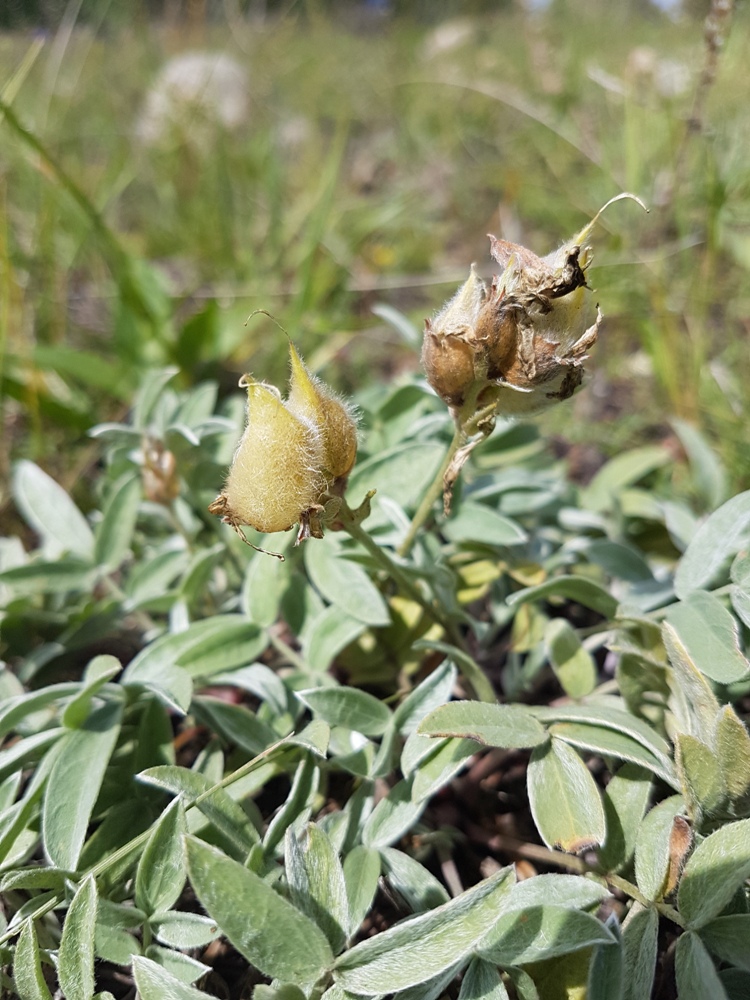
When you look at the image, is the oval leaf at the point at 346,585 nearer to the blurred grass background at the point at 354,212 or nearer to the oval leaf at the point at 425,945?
the oval leaf at the point at 425,945

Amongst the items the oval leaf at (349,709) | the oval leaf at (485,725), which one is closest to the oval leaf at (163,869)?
the oval leaf at (349,709)

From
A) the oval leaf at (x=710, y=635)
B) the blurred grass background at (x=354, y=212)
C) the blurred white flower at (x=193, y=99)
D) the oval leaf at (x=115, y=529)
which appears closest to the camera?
the oval leaf at (x=710, y=635)

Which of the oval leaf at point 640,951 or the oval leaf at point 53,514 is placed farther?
the oval leaf at point 53,514

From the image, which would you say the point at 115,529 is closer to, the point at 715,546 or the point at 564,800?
the point at 564,800

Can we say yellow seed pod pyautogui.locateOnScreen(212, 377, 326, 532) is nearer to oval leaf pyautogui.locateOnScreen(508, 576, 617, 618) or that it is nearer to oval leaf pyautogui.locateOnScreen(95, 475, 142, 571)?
oval leaf pyautogui.locateOnScreen(508, 576, 617, 618)

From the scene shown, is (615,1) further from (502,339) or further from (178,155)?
(502,339)

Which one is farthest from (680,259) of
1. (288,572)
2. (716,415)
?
(288,572)
